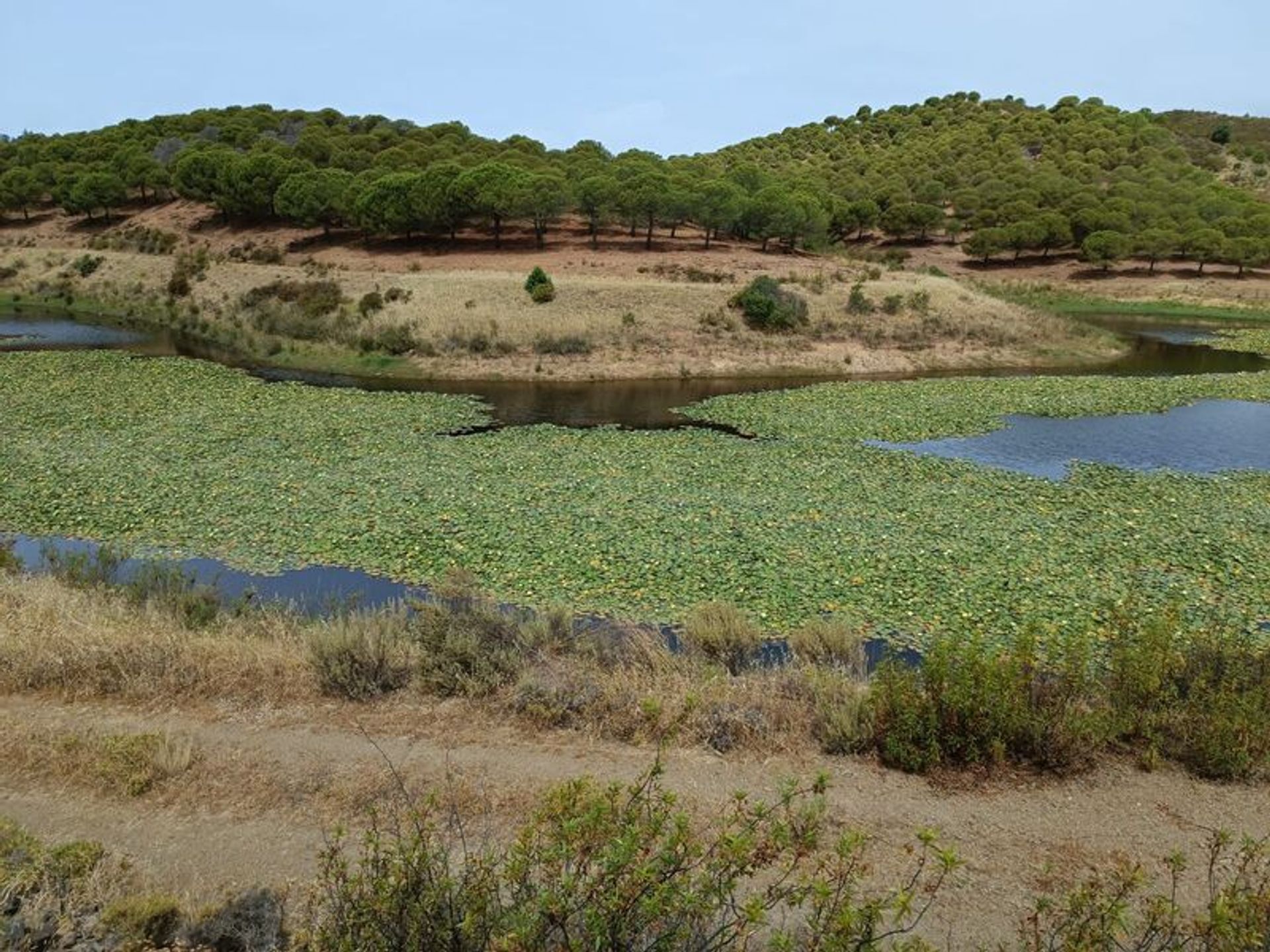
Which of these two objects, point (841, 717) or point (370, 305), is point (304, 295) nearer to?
point (370, 305)

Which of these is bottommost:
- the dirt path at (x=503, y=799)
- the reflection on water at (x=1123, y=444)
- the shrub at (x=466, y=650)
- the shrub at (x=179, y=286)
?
the dirt path at (x=503, y=799)

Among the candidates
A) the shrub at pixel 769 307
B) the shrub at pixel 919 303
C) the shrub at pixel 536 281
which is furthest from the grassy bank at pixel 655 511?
the shrub at pixel 919 303

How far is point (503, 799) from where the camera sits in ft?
29.9

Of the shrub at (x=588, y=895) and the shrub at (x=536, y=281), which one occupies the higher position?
Answer: the shrub at (x=536, y=281)

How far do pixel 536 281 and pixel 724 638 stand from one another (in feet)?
136

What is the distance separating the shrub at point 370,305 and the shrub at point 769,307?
21929 millimetres

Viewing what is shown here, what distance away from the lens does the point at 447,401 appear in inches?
1428

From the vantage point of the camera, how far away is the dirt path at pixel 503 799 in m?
8.04

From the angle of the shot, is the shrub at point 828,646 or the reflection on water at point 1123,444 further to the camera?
the reflection on water at point 1123,444

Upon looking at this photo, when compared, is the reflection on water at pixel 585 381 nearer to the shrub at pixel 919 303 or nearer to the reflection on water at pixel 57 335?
the reflection on water at pixel 57 335

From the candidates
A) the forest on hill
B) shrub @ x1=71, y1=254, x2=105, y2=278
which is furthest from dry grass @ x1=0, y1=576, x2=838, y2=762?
shrub @ x1=71, y1=254, x2=105, y2=278

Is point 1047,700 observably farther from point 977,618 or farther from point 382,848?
point 382,848

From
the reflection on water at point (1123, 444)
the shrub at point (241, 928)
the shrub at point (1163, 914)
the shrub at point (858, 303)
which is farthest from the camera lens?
the shrub at point (858, 303)

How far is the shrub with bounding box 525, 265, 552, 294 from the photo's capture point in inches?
2029
